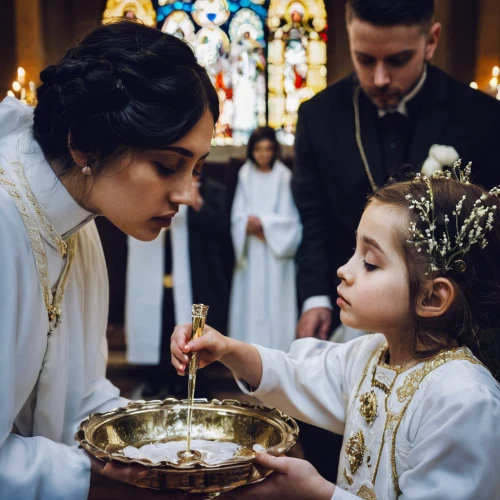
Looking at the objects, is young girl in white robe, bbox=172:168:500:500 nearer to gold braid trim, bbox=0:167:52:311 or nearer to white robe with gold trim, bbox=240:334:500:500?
white robe with gold trim, bbox=240:334:500:500

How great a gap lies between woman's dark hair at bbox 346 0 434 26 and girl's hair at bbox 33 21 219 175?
42.3 inches

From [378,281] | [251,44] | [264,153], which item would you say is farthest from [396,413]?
[251,44]

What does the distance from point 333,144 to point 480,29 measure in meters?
7.66

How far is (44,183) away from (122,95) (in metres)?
0.35

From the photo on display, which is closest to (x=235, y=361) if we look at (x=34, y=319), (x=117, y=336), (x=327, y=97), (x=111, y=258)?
(x=34, y=319)

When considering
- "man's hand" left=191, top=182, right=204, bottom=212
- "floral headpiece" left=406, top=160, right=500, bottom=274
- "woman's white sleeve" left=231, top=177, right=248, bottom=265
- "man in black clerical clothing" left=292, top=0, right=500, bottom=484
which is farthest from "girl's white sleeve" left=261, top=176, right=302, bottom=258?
"floral headpiece" left=406, top=160, right=500, bottom=274

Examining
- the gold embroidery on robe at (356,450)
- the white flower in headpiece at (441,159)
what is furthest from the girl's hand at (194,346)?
the white flower in headpiece at (441,159)

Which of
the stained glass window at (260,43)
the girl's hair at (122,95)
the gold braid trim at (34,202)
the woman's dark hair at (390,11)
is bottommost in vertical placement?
the gold braid trim at (34,202)

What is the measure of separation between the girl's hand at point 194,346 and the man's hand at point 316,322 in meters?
0.99

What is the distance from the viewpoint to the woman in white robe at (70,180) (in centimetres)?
197

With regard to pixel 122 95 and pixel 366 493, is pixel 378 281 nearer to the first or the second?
pixel 366 493

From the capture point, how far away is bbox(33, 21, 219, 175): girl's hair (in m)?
2.05

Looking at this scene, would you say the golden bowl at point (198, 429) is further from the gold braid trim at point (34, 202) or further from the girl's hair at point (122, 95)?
the girl's hair at point (122, 95)

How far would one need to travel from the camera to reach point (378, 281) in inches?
78.8
